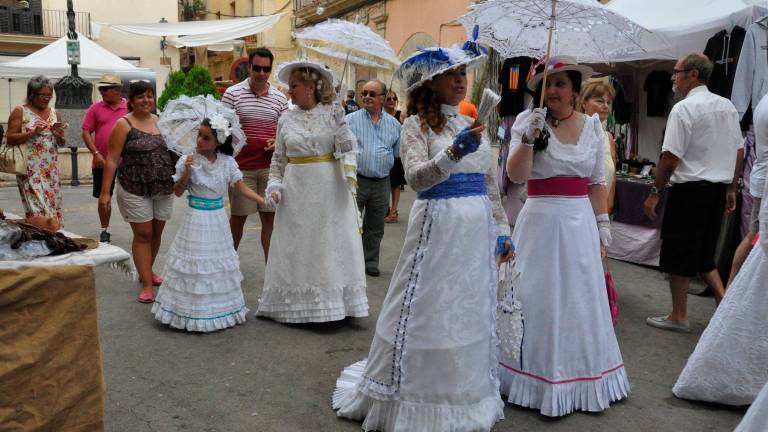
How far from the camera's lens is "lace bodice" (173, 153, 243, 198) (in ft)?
15.6

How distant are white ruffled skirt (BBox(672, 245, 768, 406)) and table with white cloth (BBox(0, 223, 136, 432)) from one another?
315 centimetres

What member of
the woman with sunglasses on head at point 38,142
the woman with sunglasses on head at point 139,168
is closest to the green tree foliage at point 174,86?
the woman with sunglasses on head at point 38,142

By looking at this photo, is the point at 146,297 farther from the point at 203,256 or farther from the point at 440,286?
the point at 440,286

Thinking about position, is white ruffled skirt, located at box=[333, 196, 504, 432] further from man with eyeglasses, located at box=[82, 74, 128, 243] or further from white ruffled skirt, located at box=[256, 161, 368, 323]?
man with eyeglasses, located at box=[82, 74, 128, 243]

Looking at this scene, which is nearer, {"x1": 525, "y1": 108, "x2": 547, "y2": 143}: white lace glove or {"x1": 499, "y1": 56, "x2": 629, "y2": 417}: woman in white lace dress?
{"x1": 525, "y1": 108, "x2": 547, "y2": 143}: white lace glove

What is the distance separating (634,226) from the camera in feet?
24.8

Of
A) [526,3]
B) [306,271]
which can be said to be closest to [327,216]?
[306,271]

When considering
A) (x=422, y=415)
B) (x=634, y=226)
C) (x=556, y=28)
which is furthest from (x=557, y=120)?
(x=634, y=226)

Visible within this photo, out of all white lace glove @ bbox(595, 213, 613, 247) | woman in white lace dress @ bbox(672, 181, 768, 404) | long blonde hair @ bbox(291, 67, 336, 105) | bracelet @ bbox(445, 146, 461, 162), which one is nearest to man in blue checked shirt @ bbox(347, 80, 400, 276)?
long blonde hair @ bbox(291, 67, 336, 105)

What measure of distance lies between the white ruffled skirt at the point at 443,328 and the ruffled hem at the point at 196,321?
1921mm

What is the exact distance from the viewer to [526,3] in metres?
3.53

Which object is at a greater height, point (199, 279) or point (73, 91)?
point (73, 91)

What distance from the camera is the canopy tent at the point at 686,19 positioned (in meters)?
6.76

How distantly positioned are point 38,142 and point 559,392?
557cm
